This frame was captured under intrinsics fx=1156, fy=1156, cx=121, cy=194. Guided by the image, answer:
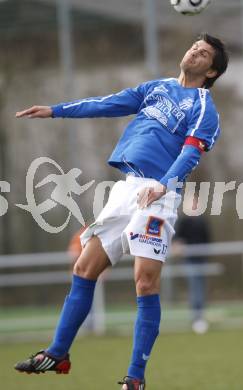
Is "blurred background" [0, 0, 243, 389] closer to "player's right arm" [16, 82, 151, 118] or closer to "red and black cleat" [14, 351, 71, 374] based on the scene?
"player's right arm" [16, 82, 151, 118]

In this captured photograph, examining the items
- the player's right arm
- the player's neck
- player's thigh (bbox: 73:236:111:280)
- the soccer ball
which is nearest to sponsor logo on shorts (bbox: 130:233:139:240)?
player's thigh (bbox: 73:236:111:280)

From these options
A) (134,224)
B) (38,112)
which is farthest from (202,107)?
(38,112)

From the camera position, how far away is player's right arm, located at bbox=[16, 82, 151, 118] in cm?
733

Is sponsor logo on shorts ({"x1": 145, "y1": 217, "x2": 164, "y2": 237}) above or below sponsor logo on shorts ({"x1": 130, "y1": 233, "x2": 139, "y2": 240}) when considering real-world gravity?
above

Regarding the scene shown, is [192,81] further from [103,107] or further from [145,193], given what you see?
[145,193]

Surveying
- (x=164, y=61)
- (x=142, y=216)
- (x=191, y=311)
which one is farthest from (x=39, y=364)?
(x=164, y=61)

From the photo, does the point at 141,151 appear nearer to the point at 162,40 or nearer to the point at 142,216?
the point at 142,216

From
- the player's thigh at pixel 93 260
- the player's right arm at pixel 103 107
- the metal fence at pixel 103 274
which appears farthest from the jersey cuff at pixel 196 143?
the metal fence at pixel 103 274

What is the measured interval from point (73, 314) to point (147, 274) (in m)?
0.55

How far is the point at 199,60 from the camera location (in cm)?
722

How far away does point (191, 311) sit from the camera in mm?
15102

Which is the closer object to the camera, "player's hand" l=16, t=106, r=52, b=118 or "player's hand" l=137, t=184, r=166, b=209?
"player's hand" l=137, t=184, r=166, b=209

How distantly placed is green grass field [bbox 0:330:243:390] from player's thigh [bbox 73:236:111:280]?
5.17 feet

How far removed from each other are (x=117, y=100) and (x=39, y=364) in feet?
5.70
